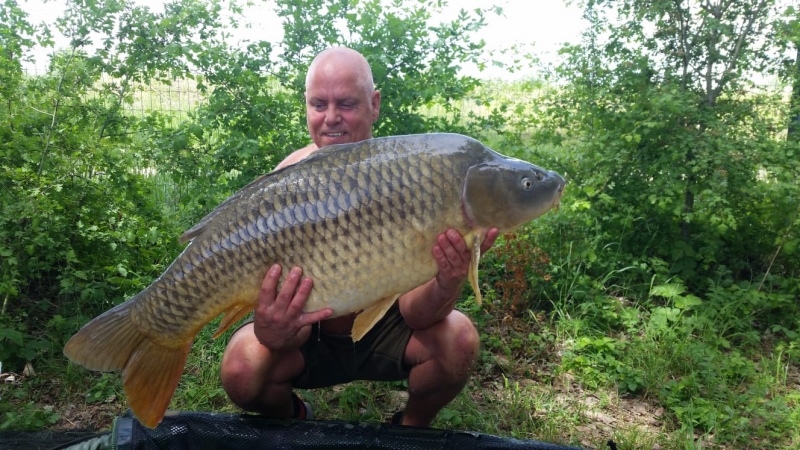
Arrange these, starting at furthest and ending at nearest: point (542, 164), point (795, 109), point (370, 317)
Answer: point (542, 164)
point (795, 109)
point (370, 317)

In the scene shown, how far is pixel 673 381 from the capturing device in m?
2.43

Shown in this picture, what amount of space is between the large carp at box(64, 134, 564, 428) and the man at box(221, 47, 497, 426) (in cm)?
29

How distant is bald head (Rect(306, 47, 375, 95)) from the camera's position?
1926 millimetres

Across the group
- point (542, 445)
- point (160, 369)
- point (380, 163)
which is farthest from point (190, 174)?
point (542, 445)

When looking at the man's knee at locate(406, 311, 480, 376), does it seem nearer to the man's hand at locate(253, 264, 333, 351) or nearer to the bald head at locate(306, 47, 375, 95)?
the man's hand at locate(253, 264, 333, 351)

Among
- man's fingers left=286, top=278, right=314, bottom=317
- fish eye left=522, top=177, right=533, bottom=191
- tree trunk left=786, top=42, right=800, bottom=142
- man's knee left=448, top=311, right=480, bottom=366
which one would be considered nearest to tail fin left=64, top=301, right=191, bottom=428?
man's fingers left=286, top=278, right=314, bottom=317

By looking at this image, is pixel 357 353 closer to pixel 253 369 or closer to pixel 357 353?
pixel 357 353

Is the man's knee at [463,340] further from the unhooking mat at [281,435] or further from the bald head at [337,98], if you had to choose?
the bald head at [337,98]

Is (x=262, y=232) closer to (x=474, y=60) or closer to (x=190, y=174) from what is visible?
(x=190, y=174)

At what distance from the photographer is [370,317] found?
5.00 ft

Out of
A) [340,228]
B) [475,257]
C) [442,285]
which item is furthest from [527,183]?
[340,228]

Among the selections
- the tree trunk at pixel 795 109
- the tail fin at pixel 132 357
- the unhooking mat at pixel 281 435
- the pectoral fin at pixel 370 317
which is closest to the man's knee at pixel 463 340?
the unhooking mat at pixel 281 435

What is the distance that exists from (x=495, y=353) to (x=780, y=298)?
1.36m

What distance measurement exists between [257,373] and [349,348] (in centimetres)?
27
